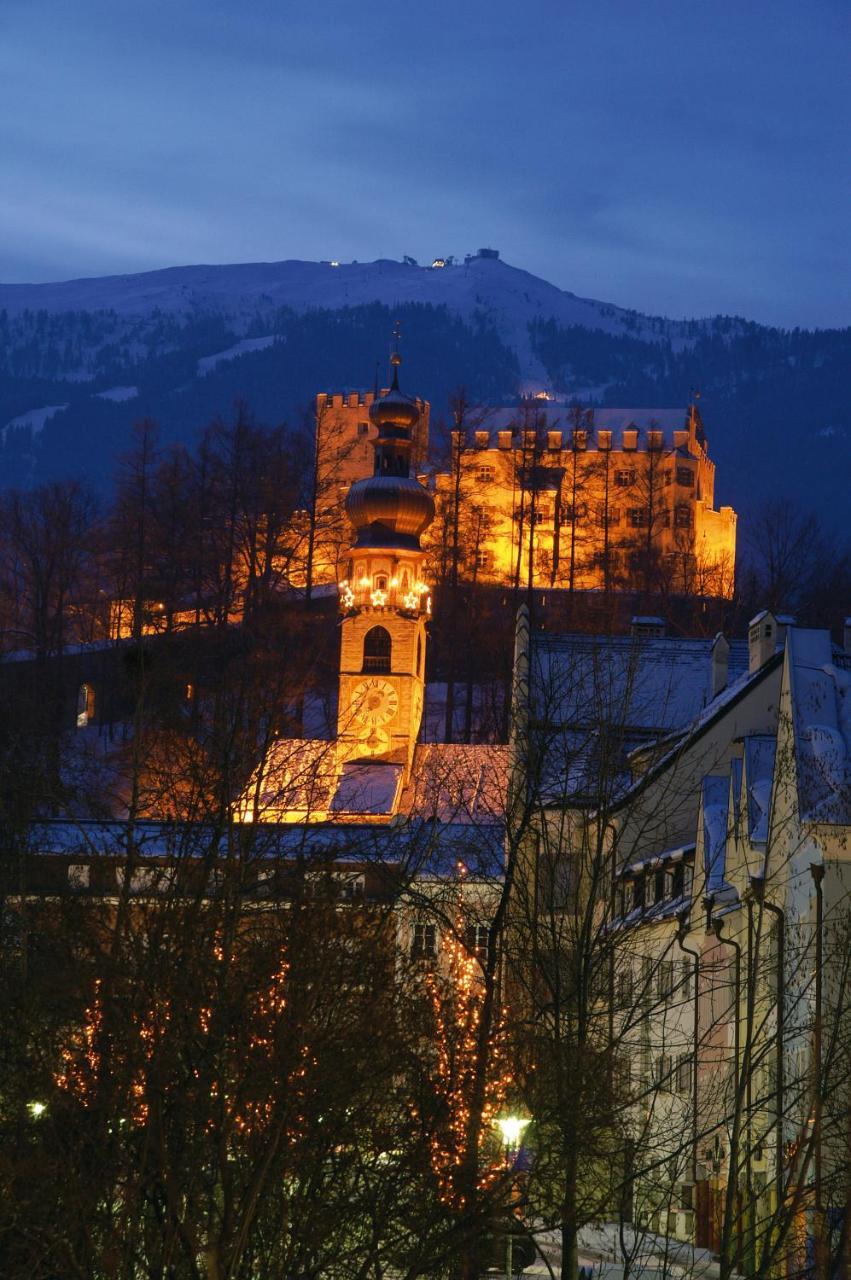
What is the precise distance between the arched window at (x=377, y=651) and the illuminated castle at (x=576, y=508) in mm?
25053

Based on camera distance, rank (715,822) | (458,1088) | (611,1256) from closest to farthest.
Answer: (458,1088) < (611,1256) < (715,822)

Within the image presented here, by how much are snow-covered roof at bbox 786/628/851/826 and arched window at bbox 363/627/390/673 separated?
43.1 metres

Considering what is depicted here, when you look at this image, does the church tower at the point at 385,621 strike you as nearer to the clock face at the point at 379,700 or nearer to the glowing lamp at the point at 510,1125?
the clock face at the point at 379,700

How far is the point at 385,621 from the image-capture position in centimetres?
8100

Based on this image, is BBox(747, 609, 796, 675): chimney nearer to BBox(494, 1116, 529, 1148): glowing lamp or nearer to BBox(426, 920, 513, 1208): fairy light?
BBox(494, 1116, 529, 1148): glowing lamp

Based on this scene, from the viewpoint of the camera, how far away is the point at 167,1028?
1852cm

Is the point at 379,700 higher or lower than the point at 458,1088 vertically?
higher

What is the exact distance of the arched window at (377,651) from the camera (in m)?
80.8

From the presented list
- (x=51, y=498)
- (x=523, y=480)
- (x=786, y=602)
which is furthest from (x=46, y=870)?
(x=51, y=498)

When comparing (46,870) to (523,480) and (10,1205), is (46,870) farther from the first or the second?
(523,480)

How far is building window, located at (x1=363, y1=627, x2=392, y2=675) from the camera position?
80.8 m

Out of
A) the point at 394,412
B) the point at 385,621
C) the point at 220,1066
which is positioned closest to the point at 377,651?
the point at 385,621

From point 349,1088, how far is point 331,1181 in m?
0.77

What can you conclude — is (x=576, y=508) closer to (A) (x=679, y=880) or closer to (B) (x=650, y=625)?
(B) (x=650, y=625)
